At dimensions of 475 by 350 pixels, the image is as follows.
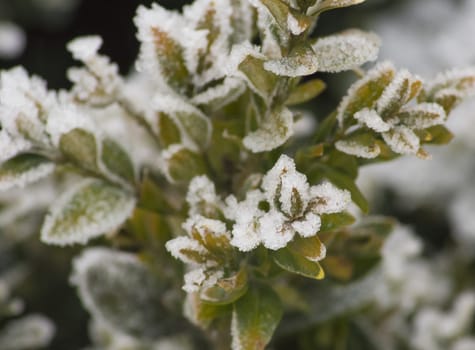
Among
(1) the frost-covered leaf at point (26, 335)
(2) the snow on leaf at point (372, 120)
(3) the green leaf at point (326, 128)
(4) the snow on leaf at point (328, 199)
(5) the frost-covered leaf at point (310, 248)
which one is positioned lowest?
(1) the frost-covered leaf at point (26, 335)

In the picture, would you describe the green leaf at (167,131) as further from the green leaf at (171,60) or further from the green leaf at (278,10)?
the green leaf at (278,10)

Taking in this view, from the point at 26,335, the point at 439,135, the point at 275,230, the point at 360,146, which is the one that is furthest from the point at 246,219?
the point at 26,335

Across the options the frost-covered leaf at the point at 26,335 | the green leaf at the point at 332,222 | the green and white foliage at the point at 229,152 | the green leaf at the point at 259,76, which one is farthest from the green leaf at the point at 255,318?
the frost-covered leaf at the point at 26,335

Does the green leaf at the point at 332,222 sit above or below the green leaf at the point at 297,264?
above

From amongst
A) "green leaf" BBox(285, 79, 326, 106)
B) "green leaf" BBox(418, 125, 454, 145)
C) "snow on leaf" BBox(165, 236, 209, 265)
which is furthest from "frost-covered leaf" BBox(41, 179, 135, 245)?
"green leaf" BBox(418, 125, 454, 145)

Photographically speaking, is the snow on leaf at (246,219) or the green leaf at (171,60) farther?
the green leaf at (171,60)

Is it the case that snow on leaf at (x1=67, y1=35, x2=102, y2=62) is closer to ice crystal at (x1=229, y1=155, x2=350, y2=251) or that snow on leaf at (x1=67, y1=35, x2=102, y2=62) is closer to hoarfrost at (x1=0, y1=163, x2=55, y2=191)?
hoarfrost at (x1=0, y1=163, x2=55, y2=191)
